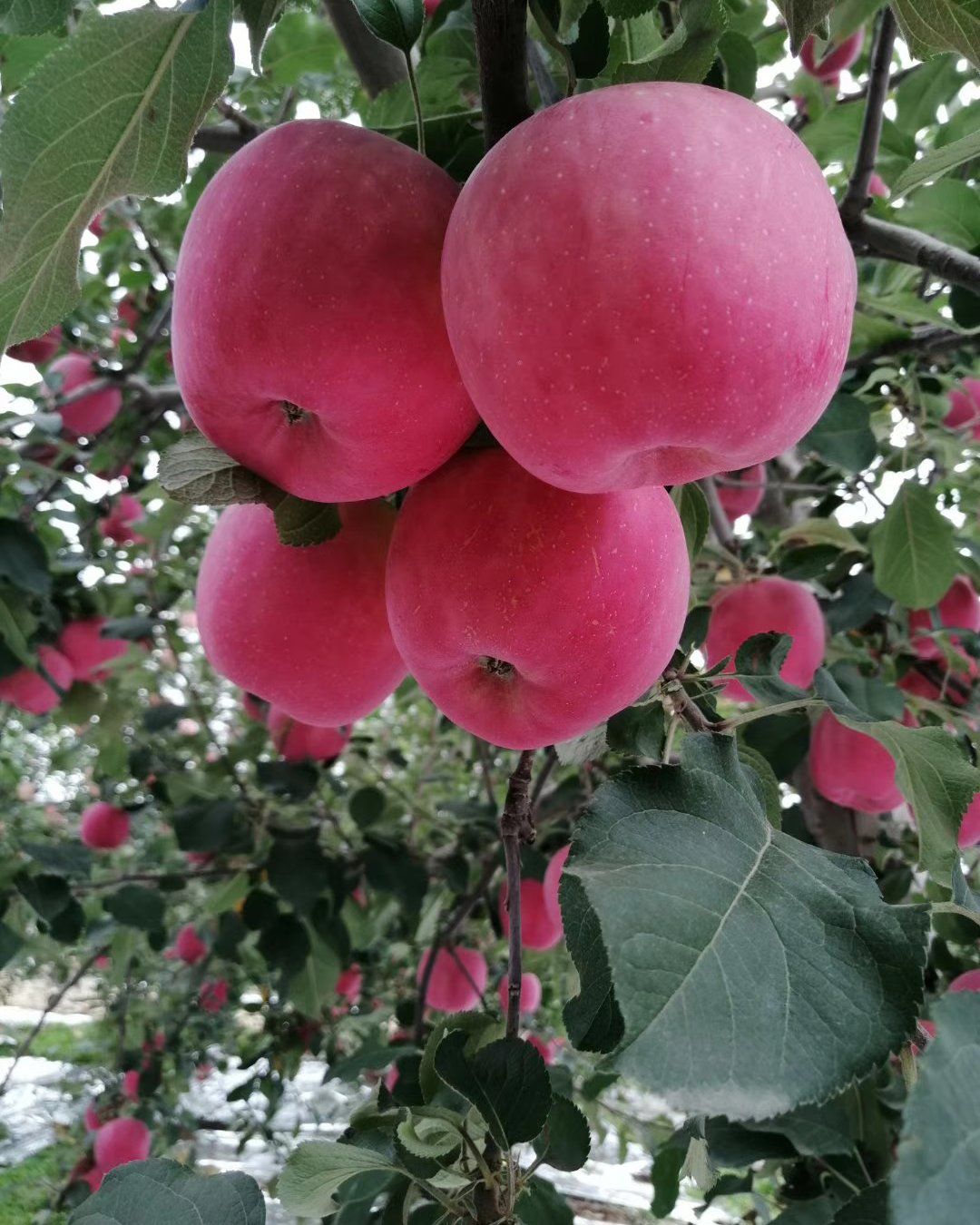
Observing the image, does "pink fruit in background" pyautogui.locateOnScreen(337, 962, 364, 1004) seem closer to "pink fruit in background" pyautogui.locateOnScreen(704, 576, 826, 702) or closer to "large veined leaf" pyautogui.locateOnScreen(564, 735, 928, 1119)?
"pink fruit in background" pyautogui.locateOnScreen(704, 576, 826, 702)

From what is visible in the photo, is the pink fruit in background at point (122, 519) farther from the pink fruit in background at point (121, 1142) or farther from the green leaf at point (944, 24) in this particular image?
the green leaf at point (944, 24)

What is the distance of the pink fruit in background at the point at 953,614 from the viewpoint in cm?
155

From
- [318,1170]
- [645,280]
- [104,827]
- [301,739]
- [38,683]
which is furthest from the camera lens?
[104,827]

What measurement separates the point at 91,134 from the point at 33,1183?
13.0 ft

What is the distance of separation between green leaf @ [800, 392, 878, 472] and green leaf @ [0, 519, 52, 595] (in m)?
1.28

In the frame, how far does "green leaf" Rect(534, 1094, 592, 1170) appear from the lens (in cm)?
69

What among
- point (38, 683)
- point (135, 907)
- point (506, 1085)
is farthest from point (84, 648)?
point (506, 1085)

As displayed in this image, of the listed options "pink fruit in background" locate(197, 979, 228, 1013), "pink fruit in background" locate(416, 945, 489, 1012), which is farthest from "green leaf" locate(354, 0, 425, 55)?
"pink fruit in background" locate(197, 979, 228, 1013)

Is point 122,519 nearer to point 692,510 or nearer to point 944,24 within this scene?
point 692,510

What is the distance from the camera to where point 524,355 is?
1.44ft

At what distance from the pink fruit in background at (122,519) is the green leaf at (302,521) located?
6.21 ft

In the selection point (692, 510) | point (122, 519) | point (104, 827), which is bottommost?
point (104, 827)

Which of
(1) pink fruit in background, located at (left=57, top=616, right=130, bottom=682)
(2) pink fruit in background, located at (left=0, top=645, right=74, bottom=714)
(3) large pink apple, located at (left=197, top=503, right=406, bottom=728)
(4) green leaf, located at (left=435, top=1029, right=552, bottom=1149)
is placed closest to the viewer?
(4) green leaf, located at (left=435, top=1029, right=552, bottom=1149)

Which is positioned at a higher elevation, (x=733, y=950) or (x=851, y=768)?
(x=733, y=950)
